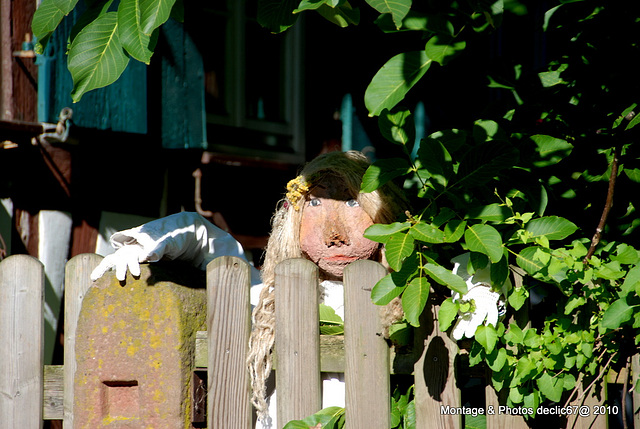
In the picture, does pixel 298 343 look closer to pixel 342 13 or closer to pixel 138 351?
pixel 138 351

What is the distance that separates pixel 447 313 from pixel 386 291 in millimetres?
170

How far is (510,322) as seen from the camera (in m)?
2.00

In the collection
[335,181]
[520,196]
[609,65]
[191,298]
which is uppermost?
[609,65]

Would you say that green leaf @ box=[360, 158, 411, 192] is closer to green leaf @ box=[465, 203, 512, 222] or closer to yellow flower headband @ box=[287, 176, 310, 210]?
green leaf @ box=[465, 203, 512, 222]

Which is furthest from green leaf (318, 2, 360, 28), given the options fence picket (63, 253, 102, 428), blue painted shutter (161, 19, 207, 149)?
blue painted shutter (161, 19, 207, 149)

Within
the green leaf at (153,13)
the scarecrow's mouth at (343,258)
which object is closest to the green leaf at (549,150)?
the scarecrow's mouth at (343,258)

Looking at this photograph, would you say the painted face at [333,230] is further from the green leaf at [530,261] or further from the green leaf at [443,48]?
the green leaf at [443,48]

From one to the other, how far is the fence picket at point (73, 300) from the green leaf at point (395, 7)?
1.22 metres

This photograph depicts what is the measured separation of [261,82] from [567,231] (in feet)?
10.8

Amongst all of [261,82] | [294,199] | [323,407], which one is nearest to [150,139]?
[261,82]

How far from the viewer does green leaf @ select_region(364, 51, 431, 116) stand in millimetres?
1728

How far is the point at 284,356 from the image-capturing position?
211 centimetres

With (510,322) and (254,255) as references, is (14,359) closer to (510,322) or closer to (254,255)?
(510,322)

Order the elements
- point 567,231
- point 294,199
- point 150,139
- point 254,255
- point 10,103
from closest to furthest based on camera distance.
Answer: point 567,231 → point 294,199 → point 10,103 → point 150,139 → point 254,255
